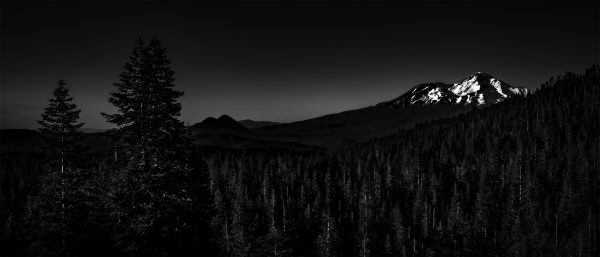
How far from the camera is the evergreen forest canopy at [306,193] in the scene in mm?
21125

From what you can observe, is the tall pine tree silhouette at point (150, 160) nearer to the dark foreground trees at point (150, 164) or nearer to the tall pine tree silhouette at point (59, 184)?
the dark foreground trees at point (150, 164)

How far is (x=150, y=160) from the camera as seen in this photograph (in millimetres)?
21047

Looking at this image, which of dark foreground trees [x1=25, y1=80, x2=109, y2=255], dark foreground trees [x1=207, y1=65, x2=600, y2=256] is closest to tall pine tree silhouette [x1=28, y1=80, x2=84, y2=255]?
dark foreground trees [x1=25, y1=80, x2=109, y2=255]

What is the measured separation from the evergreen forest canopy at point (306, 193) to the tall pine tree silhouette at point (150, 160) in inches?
2.5

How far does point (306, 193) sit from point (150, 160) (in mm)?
106760

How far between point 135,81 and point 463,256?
73.6m

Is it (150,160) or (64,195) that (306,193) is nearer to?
(64,195)

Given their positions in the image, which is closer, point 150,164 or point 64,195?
point 150,164

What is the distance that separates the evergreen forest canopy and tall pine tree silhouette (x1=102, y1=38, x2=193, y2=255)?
64mm

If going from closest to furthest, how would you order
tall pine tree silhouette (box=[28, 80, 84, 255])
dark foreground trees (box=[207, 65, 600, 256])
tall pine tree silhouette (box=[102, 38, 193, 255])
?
tall pine tree silhouette (box=[102, 38, 193, 255]) < tall pine tree silhouette (box=[28, 80, 84, 255]) < dark foreground trees (box=[207, 65, 600, 256])

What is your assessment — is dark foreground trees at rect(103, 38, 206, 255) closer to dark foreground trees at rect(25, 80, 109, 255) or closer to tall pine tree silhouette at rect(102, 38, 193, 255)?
tall pine tree silhouette at rect(102, 38, 193, 255)

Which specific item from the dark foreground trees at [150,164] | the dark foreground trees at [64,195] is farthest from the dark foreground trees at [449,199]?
the dark foreground trees at [150,164]

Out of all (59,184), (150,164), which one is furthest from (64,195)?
(150,164)

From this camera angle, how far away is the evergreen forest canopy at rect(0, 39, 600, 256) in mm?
21125
